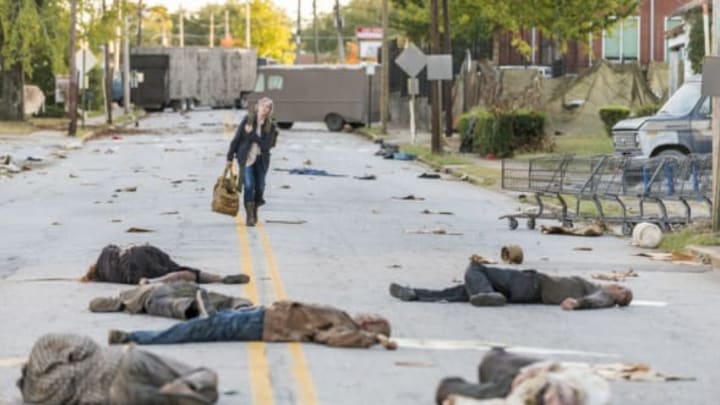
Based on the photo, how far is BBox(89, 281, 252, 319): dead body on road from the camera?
1380 centimetres

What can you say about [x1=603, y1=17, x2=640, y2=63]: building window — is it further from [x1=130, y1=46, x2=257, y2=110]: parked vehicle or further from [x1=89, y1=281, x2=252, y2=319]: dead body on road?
[x1=89, y1=281, x2=252, y2=319]: dead body on road

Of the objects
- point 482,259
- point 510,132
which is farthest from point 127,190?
point 510,132

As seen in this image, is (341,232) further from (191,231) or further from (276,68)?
(276,68)

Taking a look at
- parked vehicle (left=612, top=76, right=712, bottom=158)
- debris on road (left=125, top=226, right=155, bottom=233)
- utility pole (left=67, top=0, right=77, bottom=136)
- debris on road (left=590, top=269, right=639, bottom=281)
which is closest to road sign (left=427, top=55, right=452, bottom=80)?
utility pole (left=67, top=0, right=77, bottom=136)

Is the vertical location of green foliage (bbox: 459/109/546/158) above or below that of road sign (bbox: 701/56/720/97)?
below

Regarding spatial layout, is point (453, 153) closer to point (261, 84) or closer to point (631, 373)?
point (261, 84)

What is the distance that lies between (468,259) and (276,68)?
5175 centimetres

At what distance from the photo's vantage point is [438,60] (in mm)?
49688

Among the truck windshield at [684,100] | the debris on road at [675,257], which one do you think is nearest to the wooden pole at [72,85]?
the truck windshield at [684,100]

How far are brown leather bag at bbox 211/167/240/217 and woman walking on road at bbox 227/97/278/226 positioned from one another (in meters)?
0.18

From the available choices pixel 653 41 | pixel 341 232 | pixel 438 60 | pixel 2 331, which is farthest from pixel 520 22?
pixel 2 331

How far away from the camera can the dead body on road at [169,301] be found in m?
13.8

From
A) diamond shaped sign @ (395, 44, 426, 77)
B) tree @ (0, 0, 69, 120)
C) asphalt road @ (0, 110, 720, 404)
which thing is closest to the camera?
asphalt road @ (0, 110, 720, 404)

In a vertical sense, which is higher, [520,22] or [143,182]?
[520,22]
